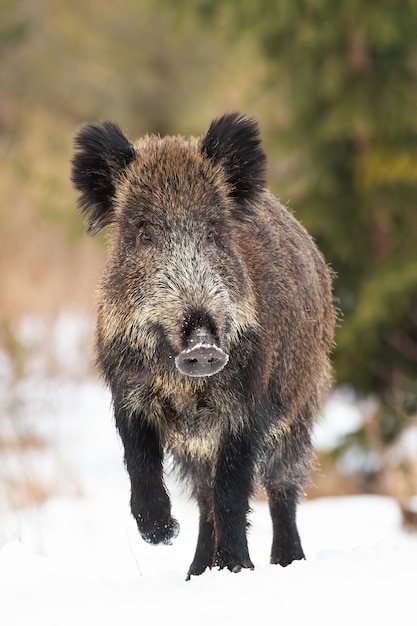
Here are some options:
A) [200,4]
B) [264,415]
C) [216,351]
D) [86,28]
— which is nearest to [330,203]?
[200,4]

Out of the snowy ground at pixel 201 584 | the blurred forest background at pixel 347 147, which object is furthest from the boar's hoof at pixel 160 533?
the blurred forest background at pixel 347 147

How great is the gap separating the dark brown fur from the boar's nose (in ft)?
0.54

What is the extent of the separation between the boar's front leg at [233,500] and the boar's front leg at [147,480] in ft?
0.70

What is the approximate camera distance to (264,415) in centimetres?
490

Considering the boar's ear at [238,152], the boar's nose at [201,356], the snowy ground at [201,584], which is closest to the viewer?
the snowy ground at [201,584]

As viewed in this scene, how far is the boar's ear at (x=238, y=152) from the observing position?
4.89 metres

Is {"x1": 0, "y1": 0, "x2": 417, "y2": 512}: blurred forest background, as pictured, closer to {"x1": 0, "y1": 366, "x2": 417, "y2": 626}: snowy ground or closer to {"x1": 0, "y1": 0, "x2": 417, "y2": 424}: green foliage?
{"x1": 0, "y1": 0, "x2": 417, "y2": 424}: green foliage

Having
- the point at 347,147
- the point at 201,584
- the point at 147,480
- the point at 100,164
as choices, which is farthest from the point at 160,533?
the point at 347,147

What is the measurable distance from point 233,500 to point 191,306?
1.00 metres

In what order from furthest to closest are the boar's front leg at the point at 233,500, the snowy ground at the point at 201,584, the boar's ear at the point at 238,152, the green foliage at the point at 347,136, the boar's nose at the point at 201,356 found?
the green foliage at the point at 347,136 → the boar's ear at the point at 238,152 → the boar's front leg at the point at 233,500 → the boar's nose at the point at 201,356 → the snowy ground at the point at 201,584

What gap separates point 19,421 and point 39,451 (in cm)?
55

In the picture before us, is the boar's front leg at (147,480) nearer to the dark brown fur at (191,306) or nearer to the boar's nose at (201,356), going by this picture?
the dark brown fur at (191,306)

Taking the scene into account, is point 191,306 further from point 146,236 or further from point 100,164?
point 100,164

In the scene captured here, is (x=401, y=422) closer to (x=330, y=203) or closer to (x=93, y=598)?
(x=330, y=203)
